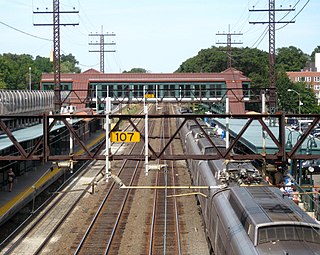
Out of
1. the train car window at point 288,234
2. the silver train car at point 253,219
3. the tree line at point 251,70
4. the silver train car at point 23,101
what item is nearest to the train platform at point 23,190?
the silver train car at point 23,101

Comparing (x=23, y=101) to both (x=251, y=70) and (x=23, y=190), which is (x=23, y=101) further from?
(x=251, y=70)

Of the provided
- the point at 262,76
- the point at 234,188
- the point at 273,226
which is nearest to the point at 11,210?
the point at 234,188

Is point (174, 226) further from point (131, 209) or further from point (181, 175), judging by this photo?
point (181, 175)

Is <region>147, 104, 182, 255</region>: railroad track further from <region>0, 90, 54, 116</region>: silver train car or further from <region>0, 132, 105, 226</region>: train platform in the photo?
<region>0, 90, 54, 116</region>: silver train car

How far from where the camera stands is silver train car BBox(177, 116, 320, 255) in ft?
35.4

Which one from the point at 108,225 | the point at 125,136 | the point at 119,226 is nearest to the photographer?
the point at 125,136

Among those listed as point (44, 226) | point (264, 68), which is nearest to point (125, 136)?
point (44, 226)

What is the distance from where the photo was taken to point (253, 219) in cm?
1152

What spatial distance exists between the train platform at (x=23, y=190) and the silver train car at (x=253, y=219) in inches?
271

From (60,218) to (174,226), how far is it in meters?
5.18

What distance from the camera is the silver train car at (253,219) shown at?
10.8 m

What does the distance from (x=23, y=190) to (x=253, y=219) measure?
1862cm

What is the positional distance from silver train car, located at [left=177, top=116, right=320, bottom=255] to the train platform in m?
6.88

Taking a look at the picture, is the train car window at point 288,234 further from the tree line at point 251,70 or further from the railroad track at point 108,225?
the tree line at point 251,70
